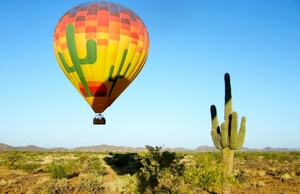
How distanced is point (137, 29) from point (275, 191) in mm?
12447

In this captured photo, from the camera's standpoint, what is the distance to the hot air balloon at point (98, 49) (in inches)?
734

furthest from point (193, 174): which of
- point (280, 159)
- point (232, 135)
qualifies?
point (280, 159)

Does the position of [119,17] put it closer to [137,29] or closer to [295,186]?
[137,29]

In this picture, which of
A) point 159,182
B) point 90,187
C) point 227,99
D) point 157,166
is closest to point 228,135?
point 227,99

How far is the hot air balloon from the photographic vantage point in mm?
18656

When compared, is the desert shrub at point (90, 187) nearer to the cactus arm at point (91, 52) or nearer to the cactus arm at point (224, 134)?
the cactus arm at point (91, 52)

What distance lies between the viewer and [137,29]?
1962cm

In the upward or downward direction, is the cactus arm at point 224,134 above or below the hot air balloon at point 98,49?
below

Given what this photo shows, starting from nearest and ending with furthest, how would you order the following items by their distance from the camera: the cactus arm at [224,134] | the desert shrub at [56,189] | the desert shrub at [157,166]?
the desert shrub at [157,166], the cactus arm at [224,134], the desert shrub at [56,189]

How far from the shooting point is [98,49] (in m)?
18.6

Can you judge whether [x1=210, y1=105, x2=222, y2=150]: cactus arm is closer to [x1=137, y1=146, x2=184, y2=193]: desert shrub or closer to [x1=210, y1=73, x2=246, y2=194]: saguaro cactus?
[x1=210, y1=73, x2=246, y2=194]: saguaro cactus

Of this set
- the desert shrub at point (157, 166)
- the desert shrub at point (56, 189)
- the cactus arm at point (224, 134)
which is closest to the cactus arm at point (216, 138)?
the cactus arm at point (224, 134)

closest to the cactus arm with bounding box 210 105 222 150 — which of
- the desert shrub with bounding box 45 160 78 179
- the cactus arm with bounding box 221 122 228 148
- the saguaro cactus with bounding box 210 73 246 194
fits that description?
the saguaro cactus with bounding box 210 73 246 194

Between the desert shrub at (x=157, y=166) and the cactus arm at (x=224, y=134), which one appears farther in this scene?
the cactus arm at (x=224, y=134)
